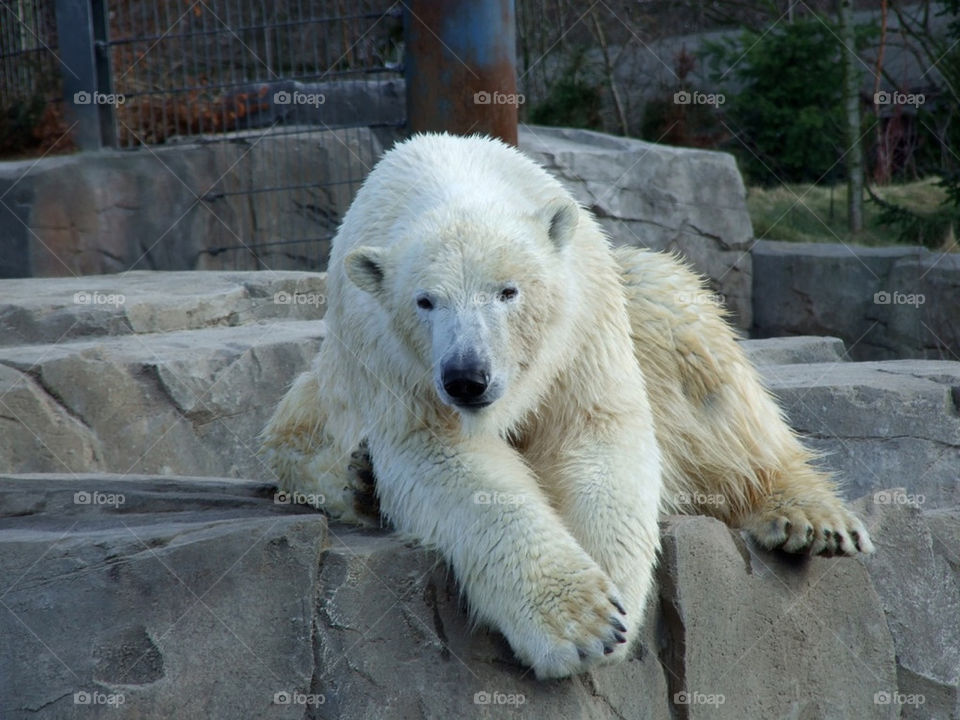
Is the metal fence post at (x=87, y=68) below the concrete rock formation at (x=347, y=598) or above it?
above

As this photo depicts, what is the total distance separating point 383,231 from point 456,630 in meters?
1.15

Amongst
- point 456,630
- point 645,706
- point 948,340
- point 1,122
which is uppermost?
point 1,122

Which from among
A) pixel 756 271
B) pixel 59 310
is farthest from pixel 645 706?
pixel 756 271

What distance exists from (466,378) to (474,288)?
0.29 meters

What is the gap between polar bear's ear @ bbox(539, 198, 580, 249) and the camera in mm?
3338

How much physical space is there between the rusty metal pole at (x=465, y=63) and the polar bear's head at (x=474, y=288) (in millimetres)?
3042

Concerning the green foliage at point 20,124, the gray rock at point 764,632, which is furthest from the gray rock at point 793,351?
the green foliage at point 20,124

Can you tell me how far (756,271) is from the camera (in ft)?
30.8

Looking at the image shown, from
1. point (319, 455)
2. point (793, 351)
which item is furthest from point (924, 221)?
point (319, 455)

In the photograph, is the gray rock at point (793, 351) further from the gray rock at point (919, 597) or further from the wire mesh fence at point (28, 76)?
the wire mesh fence at point (28, 76)

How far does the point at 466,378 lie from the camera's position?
2.95m

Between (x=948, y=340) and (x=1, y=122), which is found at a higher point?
(x=1, y=122)

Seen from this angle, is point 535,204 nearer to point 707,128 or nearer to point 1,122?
point 1,122

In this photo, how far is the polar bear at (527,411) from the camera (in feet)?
9.82
